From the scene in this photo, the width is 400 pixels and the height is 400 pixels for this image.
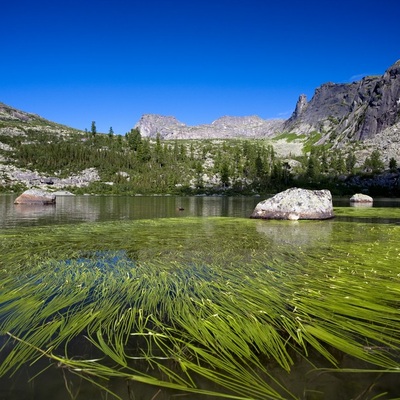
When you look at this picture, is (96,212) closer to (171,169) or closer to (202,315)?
(202,315)

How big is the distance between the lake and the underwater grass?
3 centimetres

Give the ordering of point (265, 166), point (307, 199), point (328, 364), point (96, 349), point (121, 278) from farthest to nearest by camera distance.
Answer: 1. point (265, 166)
2. point (307, 199)
3. point (121, 278)
4. point (96, 349)
5. point (328, 364)

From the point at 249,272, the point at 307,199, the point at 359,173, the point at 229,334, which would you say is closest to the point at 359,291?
the point at 249,272

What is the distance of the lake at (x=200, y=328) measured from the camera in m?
3.48

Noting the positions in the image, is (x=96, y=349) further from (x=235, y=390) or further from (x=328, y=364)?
(x=328, y=364)

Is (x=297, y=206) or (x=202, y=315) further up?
(x=297, y=206)

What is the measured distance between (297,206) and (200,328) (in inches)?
957

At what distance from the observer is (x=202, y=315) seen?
537 cm

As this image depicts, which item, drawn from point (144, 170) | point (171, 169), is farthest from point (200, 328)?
point (171, 169)

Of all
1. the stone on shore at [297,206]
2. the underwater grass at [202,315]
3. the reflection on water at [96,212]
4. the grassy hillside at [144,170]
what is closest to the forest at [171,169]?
the grassy hillside at [144,170]

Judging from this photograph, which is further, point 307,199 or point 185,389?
point 307,199

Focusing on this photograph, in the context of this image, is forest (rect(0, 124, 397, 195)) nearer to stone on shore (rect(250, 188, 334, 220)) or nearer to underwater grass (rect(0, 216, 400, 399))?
stone on shore (rect(250, 188, 334, 220))

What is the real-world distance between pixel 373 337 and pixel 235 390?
2.75 meters

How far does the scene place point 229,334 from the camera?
4598 millimetres
